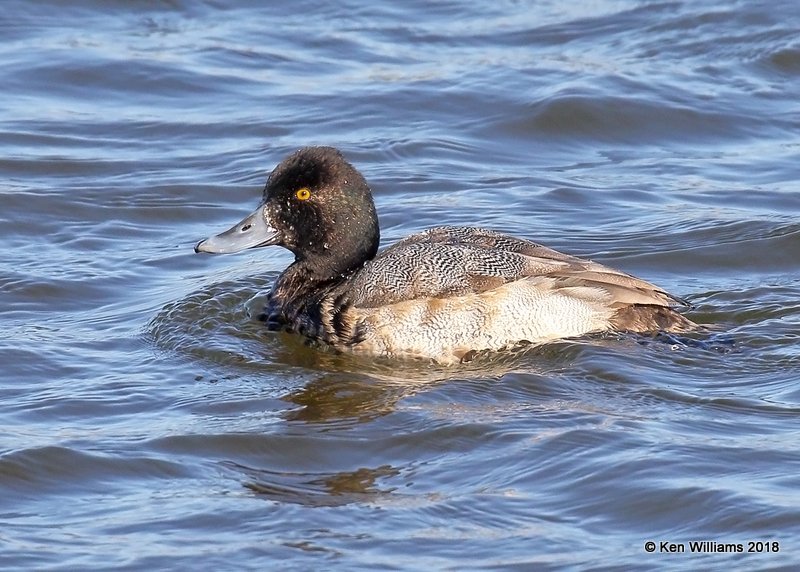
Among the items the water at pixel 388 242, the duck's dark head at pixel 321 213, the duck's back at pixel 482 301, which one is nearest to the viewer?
the water at pixel 388 242

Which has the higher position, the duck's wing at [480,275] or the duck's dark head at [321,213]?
the duck's dark head at [321,213]

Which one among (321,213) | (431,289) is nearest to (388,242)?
(321,213)

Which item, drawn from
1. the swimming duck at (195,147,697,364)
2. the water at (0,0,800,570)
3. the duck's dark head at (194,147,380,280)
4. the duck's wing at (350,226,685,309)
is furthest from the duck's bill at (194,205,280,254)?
the duck's wing at (350,226,685,309)

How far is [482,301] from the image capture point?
802 centimetres

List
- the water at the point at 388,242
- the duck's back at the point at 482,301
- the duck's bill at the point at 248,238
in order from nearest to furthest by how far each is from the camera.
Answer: the water at the point at 388,242
the duck's back at the point at 482,301
the duck's bill at the point at 248,238

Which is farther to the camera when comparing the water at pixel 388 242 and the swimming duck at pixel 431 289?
the swimming duck at pixel 431 289

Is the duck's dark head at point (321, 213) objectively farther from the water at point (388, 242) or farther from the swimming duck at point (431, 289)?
the water at point (388, 242)

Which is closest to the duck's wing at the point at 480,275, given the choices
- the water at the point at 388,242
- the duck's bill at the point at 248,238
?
the water at the point at 388,242

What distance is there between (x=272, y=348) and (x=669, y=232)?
3323 millimetres

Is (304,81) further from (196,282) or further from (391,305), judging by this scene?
(391,305)

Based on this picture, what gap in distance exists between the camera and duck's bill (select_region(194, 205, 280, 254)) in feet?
28.7

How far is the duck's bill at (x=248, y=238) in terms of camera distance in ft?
28.7

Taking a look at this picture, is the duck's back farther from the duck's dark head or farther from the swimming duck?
the duck's dark head

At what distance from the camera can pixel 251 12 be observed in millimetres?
15977
